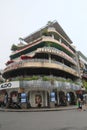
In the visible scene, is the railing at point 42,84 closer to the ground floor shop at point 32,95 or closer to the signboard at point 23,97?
the ground floor shop at point 32,95

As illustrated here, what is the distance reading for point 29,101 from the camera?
33.2 m

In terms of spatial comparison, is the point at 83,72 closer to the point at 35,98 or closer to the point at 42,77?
the point at 35,98

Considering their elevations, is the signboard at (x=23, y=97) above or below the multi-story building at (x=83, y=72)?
below

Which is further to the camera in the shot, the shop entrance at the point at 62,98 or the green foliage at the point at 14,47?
the green foliage at the point at 14,47

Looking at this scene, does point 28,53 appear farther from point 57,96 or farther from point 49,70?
point 57,96

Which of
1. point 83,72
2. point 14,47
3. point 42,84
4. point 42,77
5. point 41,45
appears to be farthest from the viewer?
point 83,72

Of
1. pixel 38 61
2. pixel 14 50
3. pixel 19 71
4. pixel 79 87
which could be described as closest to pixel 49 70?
pixel 38 61

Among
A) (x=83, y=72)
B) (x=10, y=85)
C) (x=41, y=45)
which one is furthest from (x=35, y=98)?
(x=83, y=72)

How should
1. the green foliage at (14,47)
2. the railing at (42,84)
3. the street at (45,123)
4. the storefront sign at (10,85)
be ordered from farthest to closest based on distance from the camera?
the green foliage at (14,47)
the storefront sign at (10,85)
the railing at (42,84)
the street at (45,123)

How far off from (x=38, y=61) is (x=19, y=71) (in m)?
3.94

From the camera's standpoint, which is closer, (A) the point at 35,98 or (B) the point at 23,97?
(B) the point at 23,97

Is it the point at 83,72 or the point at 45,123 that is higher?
the point at 83,72

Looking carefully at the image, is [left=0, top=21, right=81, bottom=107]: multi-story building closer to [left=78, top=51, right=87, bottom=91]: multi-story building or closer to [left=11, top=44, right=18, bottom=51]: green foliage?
[left=11, top=44, right=18, bottom=51]: green foliage

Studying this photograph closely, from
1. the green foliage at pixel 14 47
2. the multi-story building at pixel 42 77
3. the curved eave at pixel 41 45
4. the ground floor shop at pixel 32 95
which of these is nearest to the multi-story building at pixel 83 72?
the multi-story building at pixel 42 77
